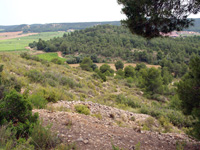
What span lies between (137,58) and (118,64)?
13.2 m

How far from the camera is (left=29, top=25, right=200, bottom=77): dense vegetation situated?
58656mm

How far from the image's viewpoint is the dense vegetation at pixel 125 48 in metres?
58.7

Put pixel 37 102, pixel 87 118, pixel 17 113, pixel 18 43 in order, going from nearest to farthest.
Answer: pixel 17 113
pixel 87 118
pixel 37 102
pixel 18 43

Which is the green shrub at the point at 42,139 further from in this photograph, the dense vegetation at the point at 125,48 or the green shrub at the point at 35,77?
the dense vegetation at the point at 125,48

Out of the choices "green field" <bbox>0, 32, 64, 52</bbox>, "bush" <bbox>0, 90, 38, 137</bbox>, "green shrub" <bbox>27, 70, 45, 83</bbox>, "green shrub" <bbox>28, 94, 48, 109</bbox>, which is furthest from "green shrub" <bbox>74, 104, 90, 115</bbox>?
"green field" <bbox>0, 32, 64, 52</bbox>

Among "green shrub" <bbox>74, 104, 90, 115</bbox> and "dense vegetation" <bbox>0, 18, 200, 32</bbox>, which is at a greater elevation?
"dense vegetation" <bbox>0, 18, 200, 32</bbox>

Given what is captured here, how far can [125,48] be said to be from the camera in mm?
70312

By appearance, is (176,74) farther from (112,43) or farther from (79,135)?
(79,135)

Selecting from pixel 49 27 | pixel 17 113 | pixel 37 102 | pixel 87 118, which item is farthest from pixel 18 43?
pixel 17 113

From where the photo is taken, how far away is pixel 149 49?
6562 centimetres

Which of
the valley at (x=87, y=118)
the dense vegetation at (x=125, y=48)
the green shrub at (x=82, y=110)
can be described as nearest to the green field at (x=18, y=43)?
the dense vegetation at (x=125, y=48)

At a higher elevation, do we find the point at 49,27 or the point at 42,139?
the point at 49,27

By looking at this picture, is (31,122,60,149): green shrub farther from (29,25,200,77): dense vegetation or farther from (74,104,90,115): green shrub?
(29,25,200,77): dense vegetation

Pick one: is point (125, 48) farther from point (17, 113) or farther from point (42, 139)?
point (42, 139)
